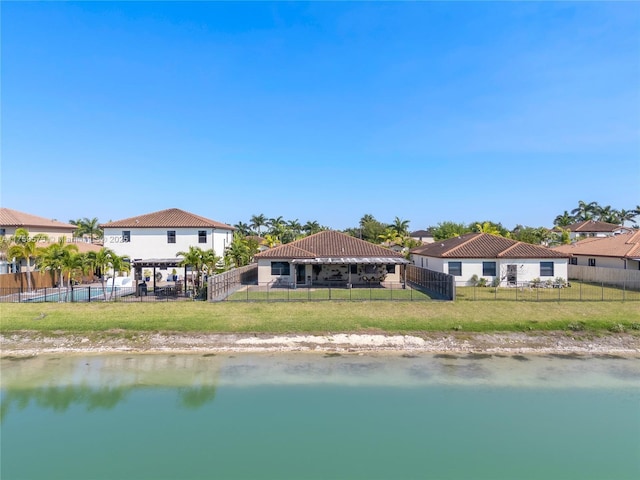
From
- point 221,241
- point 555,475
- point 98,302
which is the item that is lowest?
point 555,475

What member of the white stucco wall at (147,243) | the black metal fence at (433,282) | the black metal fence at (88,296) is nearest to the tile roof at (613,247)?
the black metal fence at (433,282)

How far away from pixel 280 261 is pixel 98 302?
13.8 m

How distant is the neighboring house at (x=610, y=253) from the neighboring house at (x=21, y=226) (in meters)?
46.2

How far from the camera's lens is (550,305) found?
23891mm

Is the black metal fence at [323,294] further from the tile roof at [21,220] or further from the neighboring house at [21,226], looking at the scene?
the tile roof at [21,220]

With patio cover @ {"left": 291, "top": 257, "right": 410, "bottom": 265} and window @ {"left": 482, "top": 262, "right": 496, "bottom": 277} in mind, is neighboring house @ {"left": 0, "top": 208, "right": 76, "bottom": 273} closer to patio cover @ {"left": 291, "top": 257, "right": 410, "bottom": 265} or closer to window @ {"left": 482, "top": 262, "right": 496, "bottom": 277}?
patio cover @ {"left": 291, "top": 257, "right": 410, "bottom": 265}

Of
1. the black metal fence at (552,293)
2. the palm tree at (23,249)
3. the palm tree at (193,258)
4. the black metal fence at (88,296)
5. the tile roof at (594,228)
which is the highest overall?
the tile roof at (594,228)

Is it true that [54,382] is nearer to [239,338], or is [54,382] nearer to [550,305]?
[239,338]

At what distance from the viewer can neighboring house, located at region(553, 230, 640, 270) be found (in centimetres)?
3307

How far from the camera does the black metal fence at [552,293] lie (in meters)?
26.0

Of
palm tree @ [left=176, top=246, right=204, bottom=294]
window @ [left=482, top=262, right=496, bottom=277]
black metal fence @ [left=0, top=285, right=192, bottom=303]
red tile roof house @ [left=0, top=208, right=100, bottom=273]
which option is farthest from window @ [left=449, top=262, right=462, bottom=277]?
red tile roof house @ [left=0, top=208, right=100, bottom=273]

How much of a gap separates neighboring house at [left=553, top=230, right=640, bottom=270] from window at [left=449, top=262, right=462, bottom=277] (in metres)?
9.05

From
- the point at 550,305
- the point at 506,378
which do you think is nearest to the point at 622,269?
the point at 550,305

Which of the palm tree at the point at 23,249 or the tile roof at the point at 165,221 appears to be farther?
the tile roof at the point at 165,221
